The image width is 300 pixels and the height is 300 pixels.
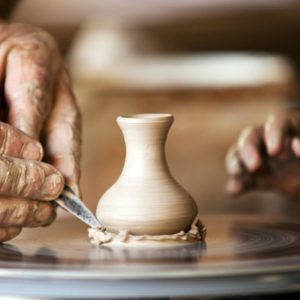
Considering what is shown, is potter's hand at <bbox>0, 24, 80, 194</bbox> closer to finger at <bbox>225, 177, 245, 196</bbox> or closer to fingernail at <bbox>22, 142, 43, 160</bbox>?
fingernail at <bbox>22, 142, 43, 160</bbox>

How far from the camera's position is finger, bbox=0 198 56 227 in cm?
154

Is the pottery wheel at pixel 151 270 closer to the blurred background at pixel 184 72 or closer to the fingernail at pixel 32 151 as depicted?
the fingernail at pixel 32 151

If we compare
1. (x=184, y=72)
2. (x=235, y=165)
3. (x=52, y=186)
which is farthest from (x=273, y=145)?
(x=184, y=72)

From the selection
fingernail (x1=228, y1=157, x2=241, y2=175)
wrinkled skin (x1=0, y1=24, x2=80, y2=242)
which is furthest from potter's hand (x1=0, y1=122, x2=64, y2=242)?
fingernail (x1=228, y1=157, x2=241, y2=175)

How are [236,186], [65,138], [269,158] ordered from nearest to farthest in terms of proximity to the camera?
[65,138]
[236,186]
[269,158]

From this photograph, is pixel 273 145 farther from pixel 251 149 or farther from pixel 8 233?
pixel 8 233

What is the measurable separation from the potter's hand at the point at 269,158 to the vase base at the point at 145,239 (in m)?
0.62

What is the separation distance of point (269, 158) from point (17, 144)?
3.55 ft

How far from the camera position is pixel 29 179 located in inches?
60.3

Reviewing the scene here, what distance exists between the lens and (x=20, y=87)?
176 cm

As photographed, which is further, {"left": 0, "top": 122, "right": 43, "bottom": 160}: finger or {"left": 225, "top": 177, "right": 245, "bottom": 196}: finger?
{"left": 225, "top": 177, "right": 245, "bottom": 196}: finger

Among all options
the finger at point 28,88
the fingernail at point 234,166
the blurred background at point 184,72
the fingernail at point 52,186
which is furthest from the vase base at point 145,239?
the blurred background at point 184,72

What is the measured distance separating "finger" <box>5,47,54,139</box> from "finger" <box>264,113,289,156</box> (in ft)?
2.01

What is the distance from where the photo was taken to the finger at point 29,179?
150cm
